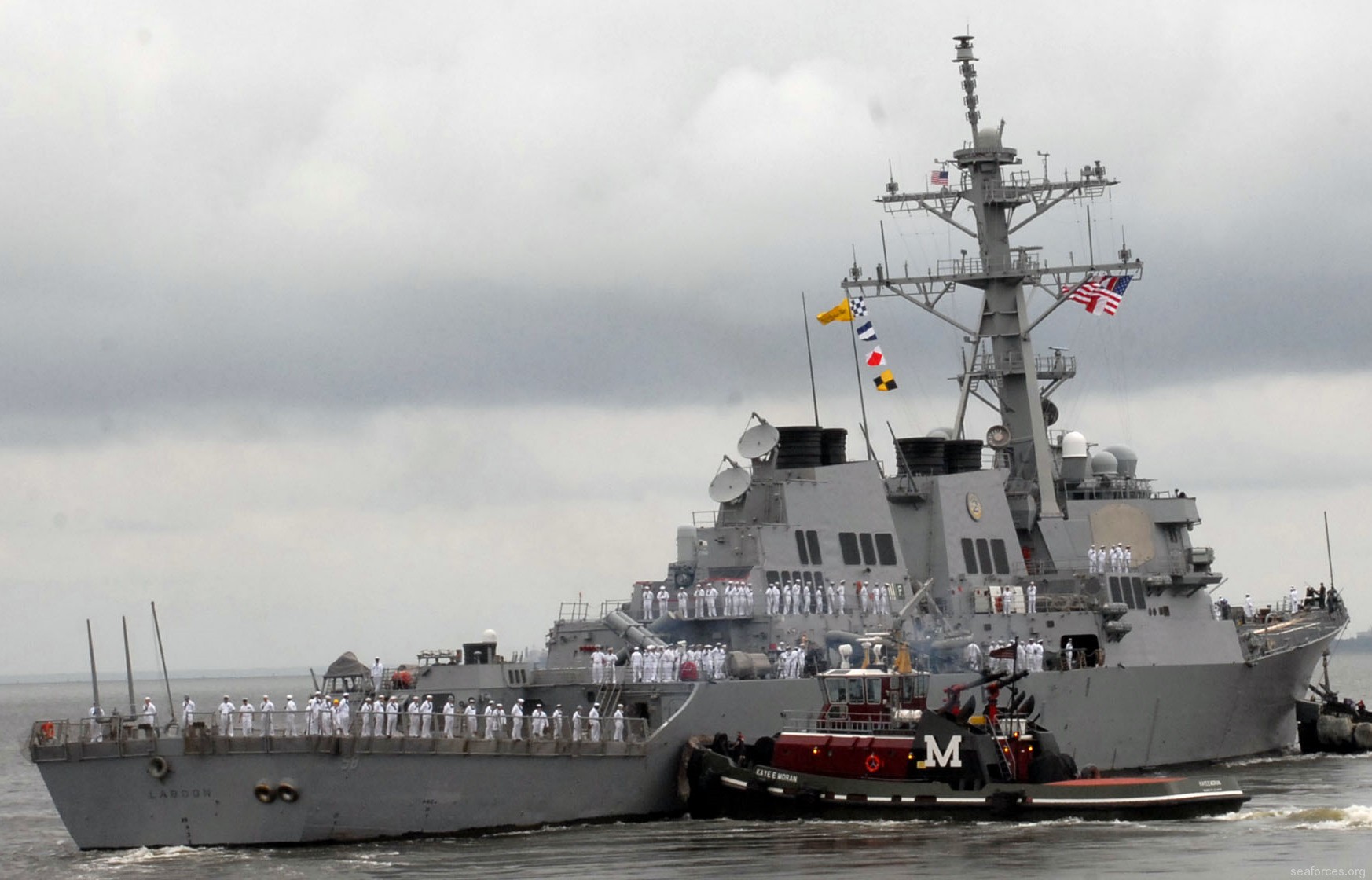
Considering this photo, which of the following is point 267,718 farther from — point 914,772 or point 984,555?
point 984,555

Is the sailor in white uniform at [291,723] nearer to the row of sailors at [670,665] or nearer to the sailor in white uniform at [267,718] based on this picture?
the sailor in white uniform at [267,718]

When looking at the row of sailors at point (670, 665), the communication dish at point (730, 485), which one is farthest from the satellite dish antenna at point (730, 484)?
the row of sailors at point (670, 665)

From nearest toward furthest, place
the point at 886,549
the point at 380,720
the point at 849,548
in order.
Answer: the point at 380,720 < the point at 849,548 < the point at 886,549

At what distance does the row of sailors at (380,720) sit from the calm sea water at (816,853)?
5.31 feet

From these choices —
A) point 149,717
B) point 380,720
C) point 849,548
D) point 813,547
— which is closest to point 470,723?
point 380,720

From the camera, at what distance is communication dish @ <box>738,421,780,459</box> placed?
37.7 meters

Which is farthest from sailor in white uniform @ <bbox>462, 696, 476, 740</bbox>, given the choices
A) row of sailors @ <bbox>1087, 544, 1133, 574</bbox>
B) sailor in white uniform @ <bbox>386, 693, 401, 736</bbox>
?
row of sailors @ <bbox>1087, 544, 1133, 574</bbox>

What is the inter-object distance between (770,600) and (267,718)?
9.92 meters

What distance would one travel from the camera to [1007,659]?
3641 cm

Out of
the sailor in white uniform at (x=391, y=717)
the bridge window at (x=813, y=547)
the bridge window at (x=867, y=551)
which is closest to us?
the sailor in white uniform at (x=391, y=717)

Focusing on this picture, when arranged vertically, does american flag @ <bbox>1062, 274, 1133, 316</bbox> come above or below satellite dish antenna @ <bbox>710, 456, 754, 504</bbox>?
above

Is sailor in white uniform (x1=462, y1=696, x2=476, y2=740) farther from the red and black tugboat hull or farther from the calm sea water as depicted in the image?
the red and black tugboat hull

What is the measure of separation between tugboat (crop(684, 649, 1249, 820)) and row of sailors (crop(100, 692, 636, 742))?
6.99 feet

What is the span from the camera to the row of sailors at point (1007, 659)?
1438 inches
